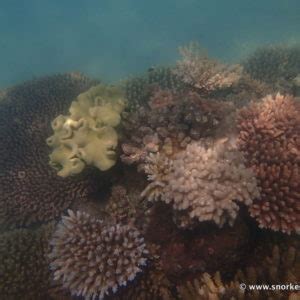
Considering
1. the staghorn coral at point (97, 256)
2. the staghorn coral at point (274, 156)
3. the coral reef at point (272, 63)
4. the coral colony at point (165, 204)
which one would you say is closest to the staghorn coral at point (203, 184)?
the coral colony at point (165, 204)

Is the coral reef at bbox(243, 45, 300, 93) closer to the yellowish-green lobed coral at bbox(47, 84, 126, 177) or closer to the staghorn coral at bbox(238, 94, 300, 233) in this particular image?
the staghorn coral at bbox(238, 94, 300, 233)

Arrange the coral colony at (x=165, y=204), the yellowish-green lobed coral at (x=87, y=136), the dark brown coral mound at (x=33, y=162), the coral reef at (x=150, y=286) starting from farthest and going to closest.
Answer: the dark brown coral mound at (x=33, y=162)
the yellowish-green lobed coral at (x=87, y=136)
the coral reef at (x=150, y=286)
the coral colony at (x=165, y=204)

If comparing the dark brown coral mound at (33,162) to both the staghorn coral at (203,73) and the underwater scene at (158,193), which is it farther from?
the staghorn coral at (203,73)

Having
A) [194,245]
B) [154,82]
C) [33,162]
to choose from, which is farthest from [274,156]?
[154,82]

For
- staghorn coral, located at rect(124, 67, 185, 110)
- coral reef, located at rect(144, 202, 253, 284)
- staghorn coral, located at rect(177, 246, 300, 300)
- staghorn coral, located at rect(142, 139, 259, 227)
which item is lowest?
staghorn coral, located at rect(177, 246, 300, 300)

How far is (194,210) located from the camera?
3.49 metres

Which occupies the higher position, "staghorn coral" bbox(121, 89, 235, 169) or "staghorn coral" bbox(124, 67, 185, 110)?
"staghorn coral" bbox(124, 67, 185, 110)

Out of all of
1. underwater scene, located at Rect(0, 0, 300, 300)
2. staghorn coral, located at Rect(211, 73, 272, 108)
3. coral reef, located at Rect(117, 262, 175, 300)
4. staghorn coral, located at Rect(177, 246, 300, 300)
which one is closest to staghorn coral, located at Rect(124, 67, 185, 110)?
underwater scene, located at Rect(0, 0, 300, 300)

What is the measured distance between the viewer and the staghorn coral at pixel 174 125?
167 inches

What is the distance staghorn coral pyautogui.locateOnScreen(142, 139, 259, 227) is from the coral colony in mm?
11

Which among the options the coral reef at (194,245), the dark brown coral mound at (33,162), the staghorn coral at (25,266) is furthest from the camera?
the dark brown coral mound at (33,162)

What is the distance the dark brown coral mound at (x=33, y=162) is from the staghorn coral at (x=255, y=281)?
2.16 meters

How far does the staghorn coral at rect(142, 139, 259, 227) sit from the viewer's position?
136 inches

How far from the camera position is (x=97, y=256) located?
13.0 ft
